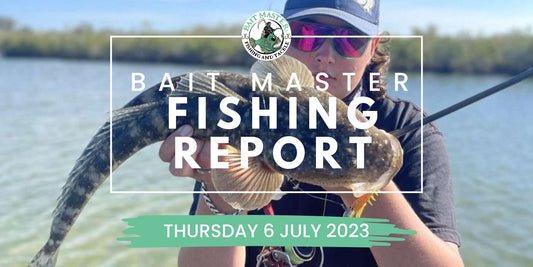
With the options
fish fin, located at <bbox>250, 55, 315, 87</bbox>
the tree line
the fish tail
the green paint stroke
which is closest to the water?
the tree line

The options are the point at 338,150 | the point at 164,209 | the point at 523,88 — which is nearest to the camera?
the point at 338,150

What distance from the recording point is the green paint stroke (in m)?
1.97

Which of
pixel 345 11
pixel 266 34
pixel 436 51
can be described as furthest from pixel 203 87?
pixel 436 51

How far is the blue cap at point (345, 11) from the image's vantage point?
80.1 inches

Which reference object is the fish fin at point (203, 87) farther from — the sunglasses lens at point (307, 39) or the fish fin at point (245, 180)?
the sunglasses lens at point (307, 39)

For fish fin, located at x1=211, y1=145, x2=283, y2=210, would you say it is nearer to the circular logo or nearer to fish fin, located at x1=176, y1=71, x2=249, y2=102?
fish fin, located at x1=176, y1=71, x2=249, y2=102

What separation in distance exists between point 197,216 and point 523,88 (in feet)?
45.4

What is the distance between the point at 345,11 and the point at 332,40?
13 cm

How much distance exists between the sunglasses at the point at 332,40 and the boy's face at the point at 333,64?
2cm

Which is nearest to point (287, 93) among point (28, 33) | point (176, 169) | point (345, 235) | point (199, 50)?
point (176, 169)

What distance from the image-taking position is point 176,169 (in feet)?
5.33

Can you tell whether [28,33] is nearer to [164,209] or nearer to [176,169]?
[164,209]

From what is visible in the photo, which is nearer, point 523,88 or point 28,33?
point 523,88

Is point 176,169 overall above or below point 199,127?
below
